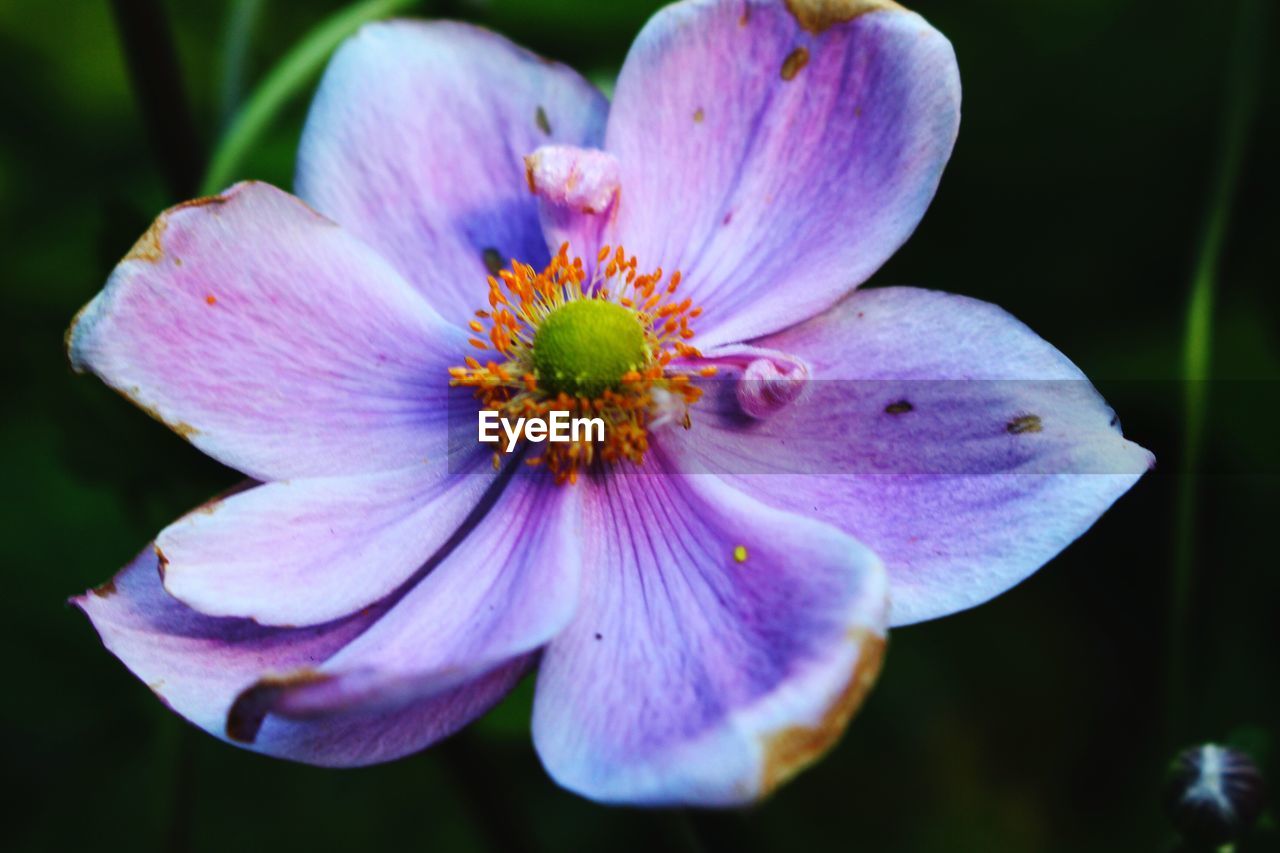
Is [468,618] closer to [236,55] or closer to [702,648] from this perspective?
[702,648]

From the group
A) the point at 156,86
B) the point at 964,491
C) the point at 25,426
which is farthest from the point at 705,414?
the point at 25,426

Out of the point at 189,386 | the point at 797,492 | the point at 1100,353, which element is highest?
the point at 189,386

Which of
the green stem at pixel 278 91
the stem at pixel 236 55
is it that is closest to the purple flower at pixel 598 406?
the green stem at pixel 278 91

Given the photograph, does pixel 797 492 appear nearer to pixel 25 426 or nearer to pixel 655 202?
pixel 655 202

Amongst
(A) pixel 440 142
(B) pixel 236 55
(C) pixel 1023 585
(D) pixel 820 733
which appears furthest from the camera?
(C) pixel 1023 585

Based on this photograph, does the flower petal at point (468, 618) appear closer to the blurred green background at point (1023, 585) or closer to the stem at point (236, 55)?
the blurred green background at point (1023, 585)

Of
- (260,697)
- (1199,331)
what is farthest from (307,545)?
(1199,331)
